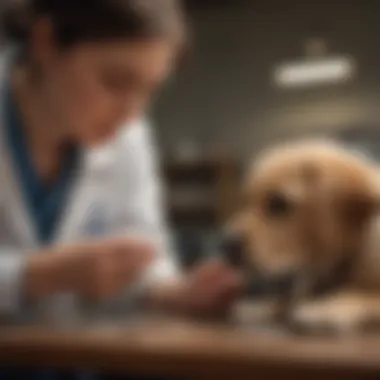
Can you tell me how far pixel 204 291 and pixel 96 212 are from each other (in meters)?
0.19

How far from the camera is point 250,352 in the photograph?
1073 millimetres

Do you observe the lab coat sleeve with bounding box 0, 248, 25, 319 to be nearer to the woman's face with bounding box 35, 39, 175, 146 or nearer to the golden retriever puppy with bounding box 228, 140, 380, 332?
the woman's face with bounding box 35, 39, 175, 146

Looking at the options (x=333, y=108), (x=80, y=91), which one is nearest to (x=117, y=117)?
(x=80, y=91)

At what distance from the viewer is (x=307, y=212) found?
1.14 metres

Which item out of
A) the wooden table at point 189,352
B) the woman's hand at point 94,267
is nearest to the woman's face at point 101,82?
the woman's hand at point 94,267

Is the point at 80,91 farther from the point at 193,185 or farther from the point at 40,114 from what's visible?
the point at 193,185

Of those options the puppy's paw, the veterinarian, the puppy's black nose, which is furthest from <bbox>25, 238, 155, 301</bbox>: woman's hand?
the puppy's paw

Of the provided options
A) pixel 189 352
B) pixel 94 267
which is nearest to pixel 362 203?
pixel 189 352

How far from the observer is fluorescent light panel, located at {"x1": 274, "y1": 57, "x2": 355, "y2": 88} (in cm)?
119

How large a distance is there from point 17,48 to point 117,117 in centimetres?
18

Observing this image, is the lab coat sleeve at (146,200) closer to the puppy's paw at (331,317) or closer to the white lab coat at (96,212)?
the white lab coat at (96,212)

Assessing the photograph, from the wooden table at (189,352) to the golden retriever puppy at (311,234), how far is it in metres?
0.05

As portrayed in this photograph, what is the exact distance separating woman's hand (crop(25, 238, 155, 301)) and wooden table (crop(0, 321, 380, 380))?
0.06 metres

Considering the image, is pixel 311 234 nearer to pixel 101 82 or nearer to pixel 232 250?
pixel 232 250
